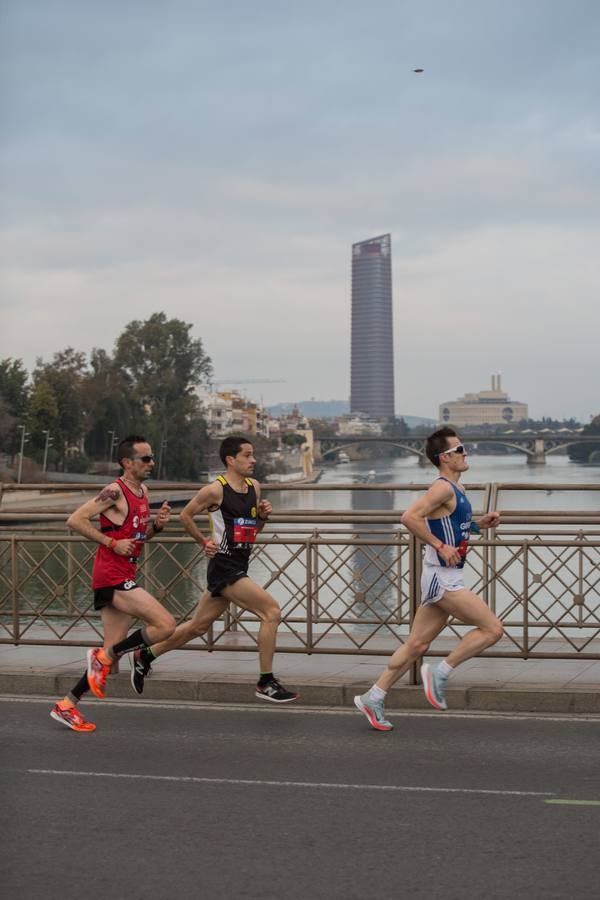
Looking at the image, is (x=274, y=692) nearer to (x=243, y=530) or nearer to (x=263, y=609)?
(x=263, y=609)

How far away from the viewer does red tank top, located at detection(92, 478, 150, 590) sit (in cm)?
857

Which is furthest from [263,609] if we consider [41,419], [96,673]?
[41,419]

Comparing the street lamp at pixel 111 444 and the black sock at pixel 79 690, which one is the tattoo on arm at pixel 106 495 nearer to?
the black sock at pixel 79 690

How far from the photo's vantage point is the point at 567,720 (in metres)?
8.75

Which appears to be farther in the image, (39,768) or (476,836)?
(39,768)

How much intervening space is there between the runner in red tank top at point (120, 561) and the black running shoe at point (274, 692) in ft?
3.01

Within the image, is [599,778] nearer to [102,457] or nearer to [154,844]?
[154,844]

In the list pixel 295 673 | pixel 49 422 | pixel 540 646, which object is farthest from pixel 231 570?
pixel 49 422

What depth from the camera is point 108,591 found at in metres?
8.67

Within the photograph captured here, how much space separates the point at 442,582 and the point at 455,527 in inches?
13.6

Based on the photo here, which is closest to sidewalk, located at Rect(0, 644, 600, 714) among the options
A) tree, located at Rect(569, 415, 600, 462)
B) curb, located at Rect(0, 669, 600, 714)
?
curb, located at Rect(0, 669, 600, 714)

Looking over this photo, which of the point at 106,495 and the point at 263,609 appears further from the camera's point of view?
the point at 263,609

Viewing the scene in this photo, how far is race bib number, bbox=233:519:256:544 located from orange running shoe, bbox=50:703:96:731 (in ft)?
5.01

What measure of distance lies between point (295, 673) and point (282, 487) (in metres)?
2.89
